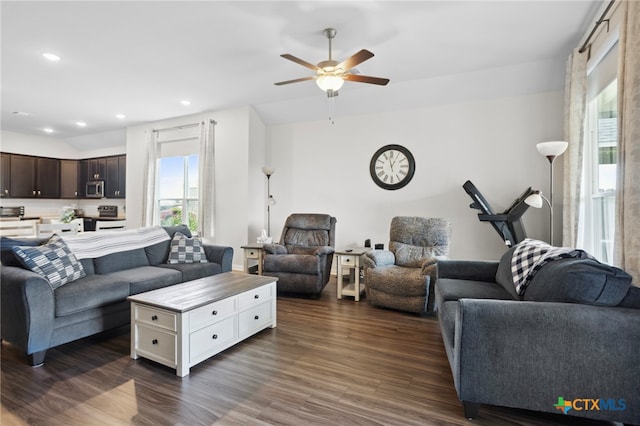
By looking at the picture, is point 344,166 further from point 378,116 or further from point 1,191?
point 1,191

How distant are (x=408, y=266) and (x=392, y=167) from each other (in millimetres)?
1717

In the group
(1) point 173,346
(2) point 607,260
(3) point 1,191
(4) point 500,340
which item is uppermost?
(3) point 1,191

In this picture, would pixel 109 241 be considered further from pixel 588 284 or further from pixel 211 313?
pixel 588 284

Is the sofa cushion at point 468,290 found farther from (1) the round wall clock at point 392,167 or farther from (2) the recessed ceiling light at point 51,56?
(2) the recessed ceiling light at point 51,56

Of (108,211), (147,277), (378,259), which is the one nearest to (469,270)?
(378,259)

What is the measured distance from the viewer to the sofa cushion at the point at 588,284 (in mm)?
1618

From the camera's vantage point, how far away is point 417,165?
4.78 metres

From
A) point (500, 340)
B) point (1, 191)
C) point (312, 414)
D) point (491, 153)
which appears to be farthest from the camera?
point (1, 191)

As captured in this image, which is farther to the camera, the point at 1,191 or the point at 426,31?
the point at 1,191

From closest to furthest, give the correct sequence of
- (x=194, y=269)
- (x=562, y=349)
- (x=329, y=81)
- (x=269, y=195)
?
(x=562, y=349), (x=329, y=81), (x=194, y=269), (x=269, y=195)

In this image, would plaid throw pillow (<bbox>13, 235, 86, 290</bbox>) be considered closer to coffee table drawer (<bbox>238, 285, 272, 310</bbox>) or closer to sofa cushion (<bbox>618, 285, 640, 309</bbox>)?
coffee table drawer (<bbox>238, 285, 272, 310</bbox>)

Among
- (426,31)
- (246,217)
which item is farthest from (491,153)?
(246,217)

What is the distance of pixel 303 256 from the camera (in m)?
4.06

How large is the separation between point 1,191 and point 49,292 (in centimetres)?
667
